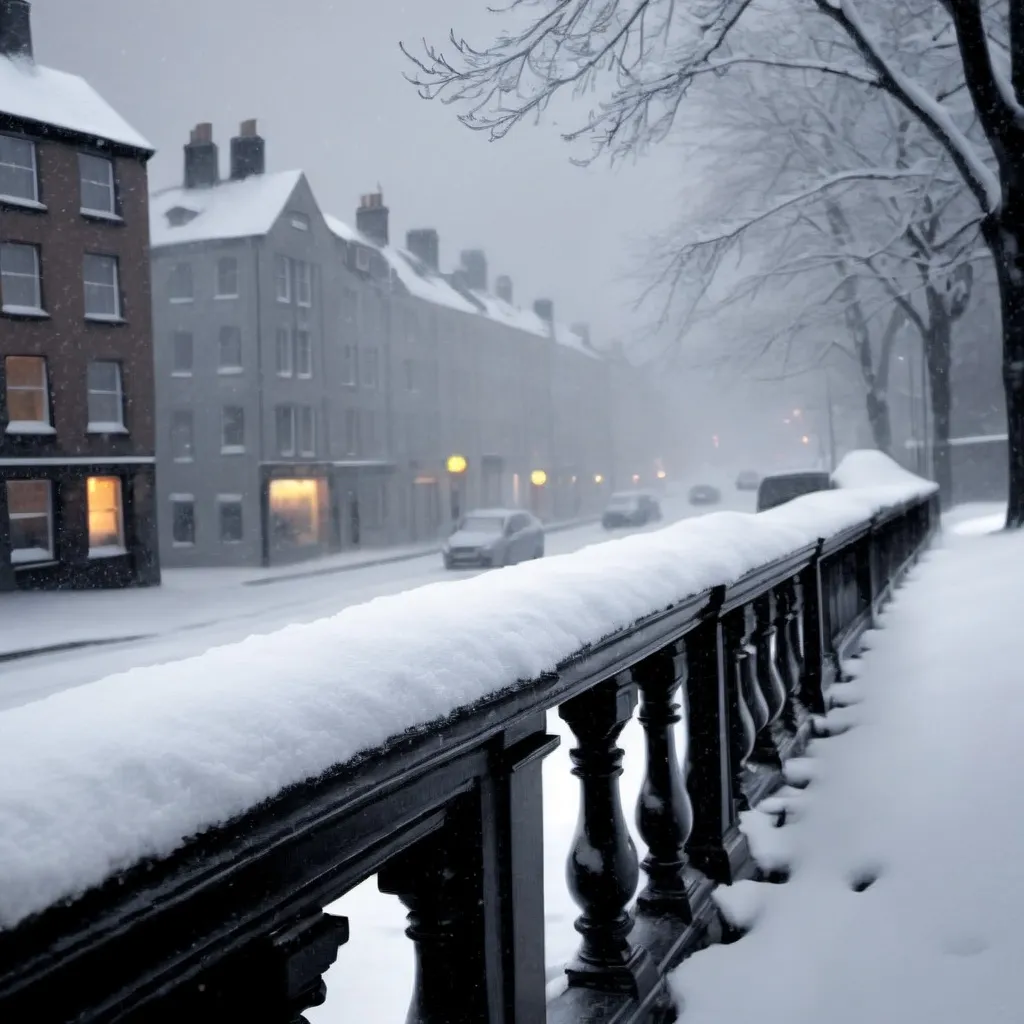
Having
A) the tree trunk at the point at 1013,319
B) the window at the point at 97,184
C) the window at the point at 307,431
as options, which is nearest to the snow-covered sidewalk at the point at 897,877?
the tree trunk at the point at 1013,319

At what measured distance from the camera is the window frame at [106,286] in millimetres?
30406

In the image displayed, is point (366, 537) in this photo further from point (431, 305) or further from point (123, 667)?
point (123, 667)

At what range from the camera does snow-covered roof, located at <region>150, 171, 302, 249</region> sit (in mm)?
39000

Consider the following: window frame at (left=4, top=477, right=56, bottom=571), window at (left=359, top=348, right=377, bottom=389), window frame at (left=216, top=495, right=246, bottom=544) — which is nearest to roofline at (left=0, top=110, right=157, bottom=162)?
window frame at (left=4, top=477, right=56, bottom=571)

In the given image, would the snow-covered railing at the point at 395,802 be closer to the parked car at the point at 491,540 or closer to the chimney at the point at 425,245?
the parked car at the point at 491,540

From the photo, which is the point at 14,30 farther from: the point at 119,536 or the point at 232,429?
the point at 119,536

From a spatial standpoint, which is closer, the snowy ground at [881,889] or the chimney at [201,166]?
the snowy ground at [881,889]

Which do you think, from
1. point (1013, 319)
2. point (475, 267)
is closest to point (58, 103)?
point (1013, 319)

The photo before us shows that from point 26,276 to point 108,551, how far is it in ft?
25.0

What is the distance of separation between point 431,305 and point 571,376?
68.7 feet

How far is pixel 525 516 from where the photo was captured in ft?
110

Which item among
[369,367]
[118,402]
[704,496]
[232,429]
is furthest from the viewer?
[704,496]

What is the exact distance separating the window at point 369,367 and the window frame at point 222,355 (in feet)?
23.7

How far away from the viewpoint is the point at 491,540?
1223 inches
